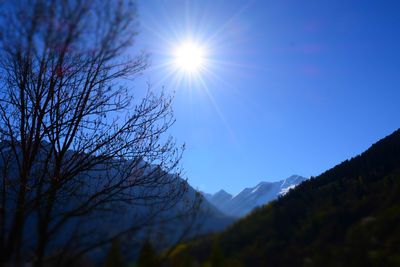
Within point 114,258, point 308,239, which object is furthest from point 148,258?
point 308,239

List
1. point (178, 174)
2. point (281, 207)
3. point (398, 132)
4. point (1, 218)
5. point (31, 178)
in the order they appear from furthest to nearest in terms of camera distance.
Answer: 1. point (398, 132)
2. point (178, 174)
3. point (31, 178)
4. point (1, 218)
5. point (281, 207)

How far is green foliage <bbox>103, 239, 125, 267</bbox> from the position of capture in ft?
13.9

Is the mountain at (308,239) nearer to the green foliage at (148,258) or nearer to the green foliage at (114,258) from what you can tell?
the green foliage at (148,258)

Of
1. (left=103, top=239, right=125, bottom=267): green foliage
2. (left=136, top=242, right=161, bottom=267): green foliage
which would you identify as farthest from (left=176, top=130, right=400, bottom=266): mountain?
(left=103, top=239, right=125, bottom=267): green foliage

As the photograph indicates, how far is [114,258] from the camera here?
4.30 metres

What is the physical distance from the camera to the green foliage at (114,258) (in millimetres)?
4239

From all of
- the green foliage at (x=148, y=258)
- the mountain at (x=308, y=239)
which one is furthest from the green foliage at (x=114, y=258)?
the mountain at (x=308, y=239)

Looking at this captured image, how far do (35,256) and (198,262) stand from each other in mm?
2129

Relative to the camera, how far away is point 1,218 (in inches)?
247

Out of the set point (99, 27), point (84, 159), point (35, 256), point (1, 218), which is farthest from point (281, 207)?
point (84, 159)

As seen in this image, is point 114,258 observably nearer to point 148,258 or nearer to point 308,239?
point 148,258

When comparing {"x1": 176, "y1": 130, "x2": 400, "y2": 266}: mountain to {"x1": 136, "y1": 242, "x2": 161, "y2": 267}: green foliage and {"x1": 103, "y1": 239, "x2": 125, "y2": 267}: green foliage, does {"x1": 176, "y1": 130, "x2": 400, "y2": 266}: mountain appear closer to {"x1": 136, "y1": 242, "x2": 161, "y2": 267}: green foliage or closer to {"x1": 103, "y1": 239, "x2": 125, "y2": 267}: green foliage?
{"x1": 136, "y1": 242, "x2": 161, "y2": 267}: green foliage

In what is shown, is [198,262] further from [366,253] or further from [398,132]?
[398,132]

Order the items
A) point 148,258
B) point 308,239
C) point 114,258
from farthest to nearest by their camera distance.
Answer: point 114,258 → point 148,258 → point 308,239
